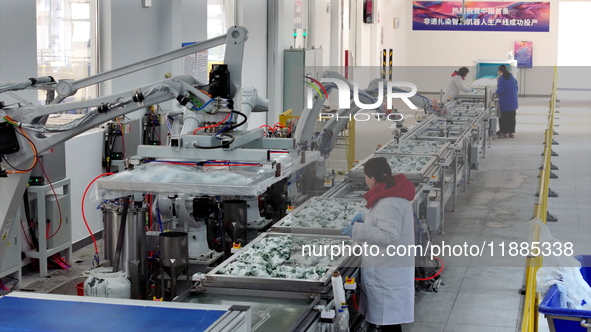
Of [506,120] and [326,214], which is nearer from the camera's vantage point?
[326,214]

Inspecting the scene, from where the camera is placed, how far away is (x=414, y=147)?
16.8ft

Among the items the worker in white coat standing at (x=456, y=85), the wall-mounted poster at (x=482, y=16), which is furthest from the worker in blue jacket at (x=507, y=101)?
the wall-mounted poster at (x=482, y=16)

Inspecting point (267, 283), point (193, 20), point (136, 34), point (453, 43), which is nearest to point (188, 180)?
point (267, 283)

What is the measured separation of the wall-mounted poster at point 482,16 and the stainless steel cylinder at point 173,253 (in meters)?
18.7

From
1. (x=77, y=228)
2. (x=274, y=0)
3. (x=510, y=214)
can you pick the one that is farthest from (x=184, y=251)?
(x=274, y=0)

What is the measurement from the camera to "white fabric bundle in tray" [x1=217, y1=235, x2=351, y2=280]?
3.69 metres

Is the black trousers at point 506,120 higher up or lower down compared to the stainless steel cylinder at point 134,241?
higher up

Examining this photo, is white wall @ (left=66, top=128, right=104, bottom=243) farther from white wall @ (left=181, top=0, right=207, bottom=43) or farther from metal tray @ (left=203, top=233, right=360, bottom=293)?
metal tray @ (left=203, top=233, right=360, bottom=293)

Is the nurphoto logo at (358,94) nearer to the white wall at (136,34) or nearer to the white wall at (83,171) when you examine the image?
the white wall at (83,171)

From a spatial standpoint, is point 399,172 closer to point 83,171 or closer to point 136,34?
point 83,171

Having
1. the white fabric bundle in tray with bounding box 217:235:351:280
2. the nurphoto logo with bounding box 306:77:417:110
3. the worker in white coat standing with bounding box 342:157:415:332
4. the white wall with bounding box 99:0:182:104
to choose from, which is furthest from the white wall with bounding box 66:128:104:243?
the worker in white coat standing with bounding box 342:157:415:332

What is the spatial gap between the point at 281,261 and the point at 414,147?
1.74m

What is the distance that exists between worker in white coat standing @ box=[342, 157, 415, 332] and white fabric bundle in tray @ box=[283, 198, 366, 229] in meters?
0.39

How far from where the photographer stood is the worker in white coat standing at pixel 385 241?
3676mm
